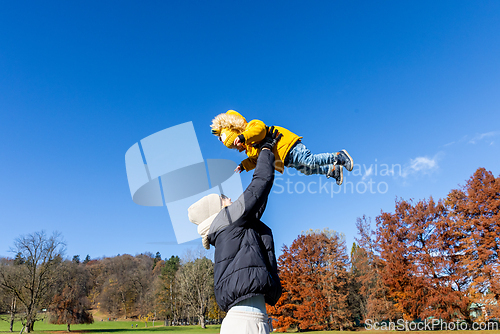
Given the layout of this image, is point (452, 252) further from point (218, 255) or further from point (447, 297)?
point (218, 255)

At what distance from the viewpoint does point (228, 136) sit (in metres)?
2.97

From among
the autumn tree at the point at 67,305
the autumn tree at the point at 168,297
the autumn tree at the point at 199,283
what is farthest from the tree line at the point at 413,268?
the autumn tree at the point at 168,297

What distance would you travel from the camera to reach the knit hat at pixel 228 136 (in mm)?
2963

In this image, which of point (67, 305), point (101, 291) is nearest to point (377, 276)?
point (67, 305)

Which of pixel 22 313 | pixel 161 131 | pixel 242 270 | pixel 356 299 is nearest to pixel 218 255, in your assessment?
pixel 242 270

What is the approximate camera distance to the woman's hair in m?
2.99

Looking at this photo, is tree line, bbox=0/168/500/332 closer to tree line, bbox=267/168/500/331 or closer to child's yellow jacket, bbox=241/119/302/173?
tree line, bbox=267/168/500/331

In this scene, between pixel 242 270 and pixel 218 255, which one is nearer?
pixel 242 270

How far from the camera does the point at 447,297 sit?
21547 mm

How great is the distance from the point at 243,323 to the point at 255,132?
160cm

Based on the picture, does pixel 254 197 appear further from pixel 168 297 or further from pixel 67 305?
pixel 168 297

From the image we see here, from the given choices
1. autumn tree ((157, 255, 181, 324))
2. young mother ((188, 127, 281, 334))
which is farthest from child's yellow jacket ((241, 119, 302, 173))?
autumn tree ((157, 255, 181, 324))

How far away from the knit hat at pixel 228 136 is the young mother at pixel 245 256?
76cm

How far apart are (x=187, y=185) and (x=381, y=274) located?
2637cm
